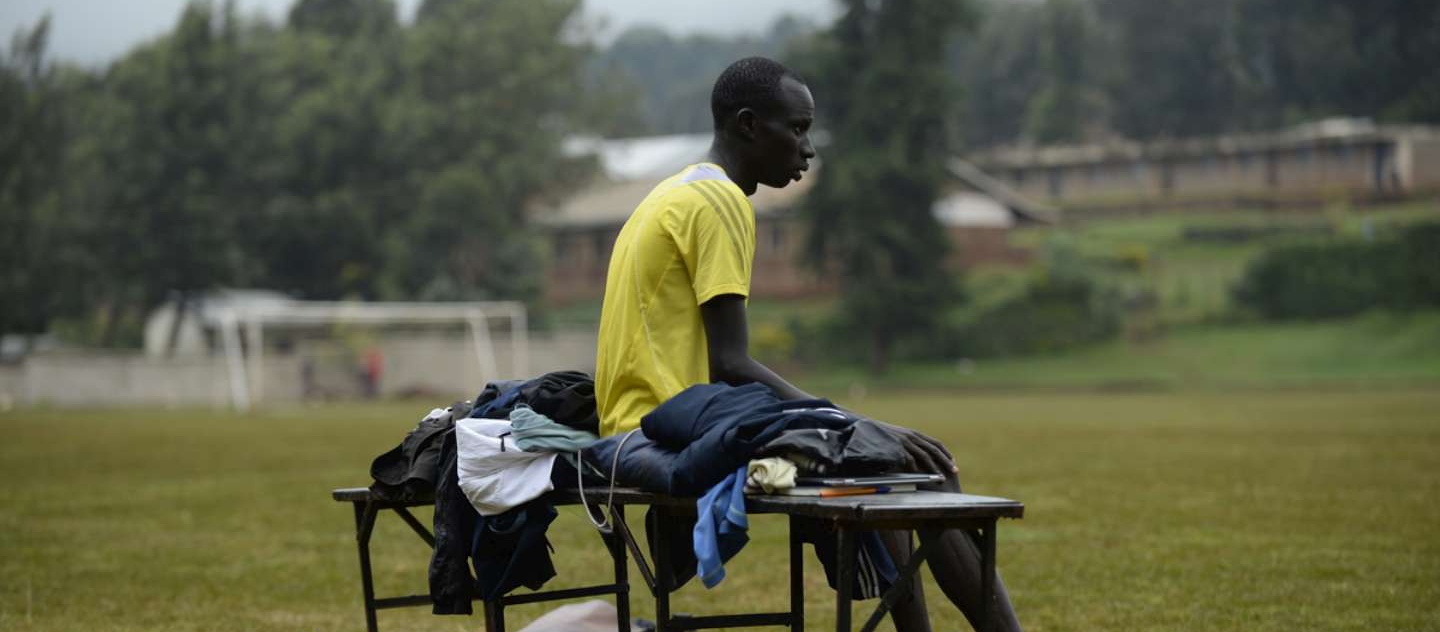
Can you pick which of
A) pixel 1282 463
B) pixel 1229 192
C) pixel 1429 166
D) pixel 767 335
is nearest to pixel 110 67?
pixel 767 335

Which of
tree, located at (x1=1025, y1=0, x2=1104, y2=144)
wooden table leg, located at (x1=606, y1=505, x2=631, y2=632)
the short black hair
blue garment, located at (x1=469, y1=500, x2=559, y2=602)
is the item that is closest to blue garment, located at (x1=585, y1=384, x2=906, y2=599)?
blue garment, located at (x1=469, y1=500, x2=559, y2=602)

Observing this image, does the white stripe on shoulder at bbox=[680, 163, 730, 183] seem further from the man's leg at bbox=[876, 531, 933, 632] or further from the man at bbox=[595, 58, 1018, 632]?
the man's leg at bbox=[876, 531, 933, 632]

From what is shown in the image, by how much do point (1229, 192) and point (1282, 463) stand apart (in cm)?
6406

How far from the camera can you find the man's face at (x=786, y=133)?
4.57 m

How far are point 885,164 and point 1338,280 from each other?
43.6ft

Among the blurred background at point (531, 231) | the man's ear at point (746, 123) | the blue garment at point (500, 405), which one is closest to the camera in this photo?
the man's ear at point (746, 123)

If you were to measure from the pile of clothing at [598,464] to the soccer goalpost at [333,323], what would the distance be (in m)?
32.4

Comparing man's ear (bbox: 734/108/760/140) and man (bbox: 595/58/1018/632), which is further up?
man's ear (bbox: 734/108/760/140)

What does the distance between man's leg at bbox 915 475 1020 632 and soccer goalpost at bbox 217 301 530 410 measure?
33327 mm

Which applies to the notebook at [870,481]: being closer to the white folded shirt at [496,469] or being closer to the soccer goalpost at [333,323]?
the white folded shirt at [496,469]

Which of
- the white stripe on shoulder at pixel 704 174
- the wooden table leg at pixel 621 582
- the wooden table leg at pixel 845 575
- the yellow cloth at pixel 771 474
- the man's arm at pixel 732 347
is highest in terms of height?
the white stripe on shoulder at pixel 704 174

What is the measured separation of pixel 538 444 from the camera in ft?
15.4

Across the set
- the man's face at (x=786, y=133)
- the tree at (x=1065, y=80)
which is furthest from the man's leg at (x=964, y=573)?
the tree at (x=1065, y=80)

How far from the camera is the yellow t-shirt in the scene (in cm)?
436
